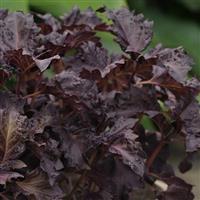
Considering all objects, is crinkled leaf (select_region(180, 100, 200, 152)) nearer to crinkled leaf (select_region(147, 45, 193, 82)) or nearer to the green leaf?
crinkled leaf (select_region(147, 45, 193, 82))

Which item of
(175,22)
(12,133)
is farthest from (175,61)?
(175,22)

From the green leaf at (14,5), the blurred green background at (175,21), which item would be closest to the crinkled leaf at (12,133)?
the green leaf at (14,5)

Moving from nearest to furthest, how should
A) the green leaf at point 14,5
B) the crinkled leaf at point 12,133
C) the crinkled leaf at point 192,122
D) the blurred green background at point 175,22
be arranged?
the crinkled leaf at point 12,133, the crinkled leaf at point 192,122, the green leaf at point 14,5, the blurred green background at point 175,22

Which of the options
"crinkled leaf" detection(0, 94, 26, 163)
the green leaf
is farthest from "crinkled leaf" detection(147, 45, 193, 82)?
Result: the green leaf

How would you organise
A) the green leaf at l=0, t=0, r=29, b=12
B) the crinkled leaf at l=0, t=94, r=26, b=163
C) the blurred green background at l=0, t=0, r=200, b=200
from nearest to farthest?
the crinkled leaf at l=0, t=94, r=26, b=163 → the green leaf at l=0, t=0, r=29, b=12 → the blurred green background at l=0, t=0, r=200, b=200

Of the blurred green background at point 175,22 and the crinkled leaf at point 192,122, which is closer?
the crinkled leaf at point 192,122

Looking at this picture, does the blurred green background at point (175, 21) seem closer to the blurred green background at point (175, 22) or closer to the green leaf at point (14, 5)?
the blurred green background at point (175, 22)

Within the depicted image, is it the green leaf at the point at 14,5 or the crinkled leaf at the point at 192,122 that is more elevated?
the crinkled leaf at the point at 192,122

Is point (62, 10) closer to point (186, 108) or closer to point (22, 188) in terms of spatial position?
point (186, 108)

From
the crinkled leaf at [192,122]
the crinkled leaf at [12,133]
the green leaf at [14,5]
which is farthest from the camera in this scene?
the green leaf at [14,5]

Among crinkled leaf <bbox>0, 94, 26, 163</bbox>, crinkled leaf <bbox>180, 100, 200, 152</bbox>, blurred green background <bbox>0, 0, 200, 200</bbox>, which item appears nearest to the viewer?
crinkled leaf <bbox>0, 94, 26, 163</bbox>

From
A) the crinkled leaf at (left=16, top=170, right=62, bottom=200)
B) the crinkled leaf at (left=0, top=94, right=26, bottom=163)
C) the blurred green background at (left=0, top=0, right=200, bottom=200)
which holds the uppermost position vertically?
the crinkled leaf at (left=0, top=94, right=26, bottom=163)

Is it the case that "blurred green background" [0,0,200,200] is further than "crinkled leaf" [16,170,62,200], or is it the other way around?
"blurred green background" [0,0,200,200]

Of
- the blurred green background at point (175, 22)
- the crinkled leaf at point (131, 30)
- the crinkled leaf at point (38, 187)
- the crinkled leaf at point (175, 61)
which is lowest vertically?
the blurred green background at point (175, 22)
